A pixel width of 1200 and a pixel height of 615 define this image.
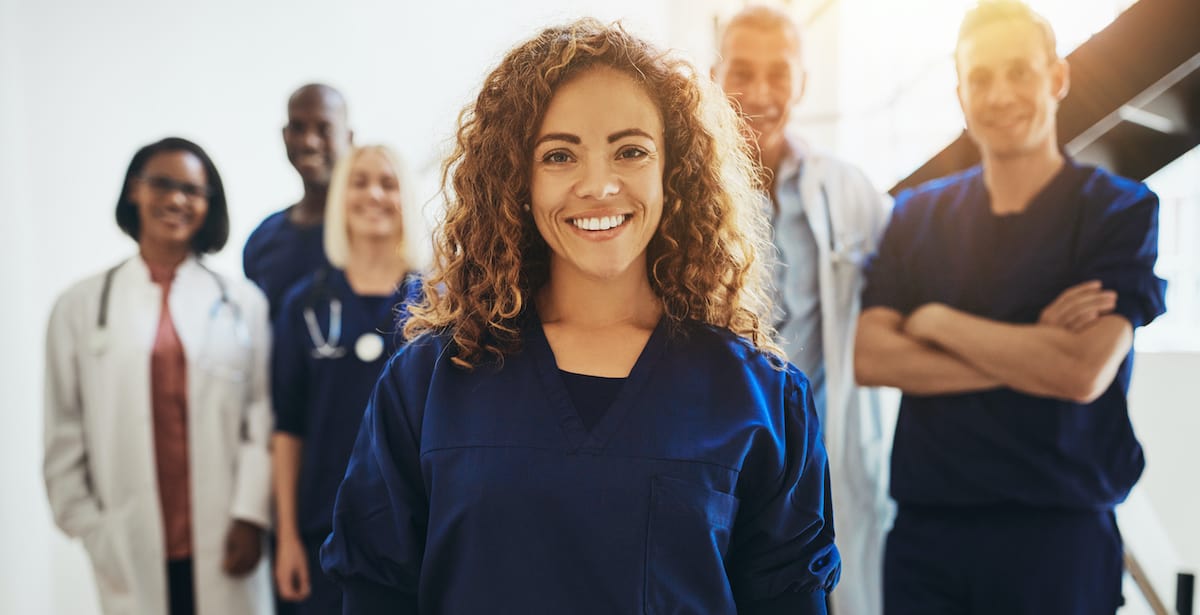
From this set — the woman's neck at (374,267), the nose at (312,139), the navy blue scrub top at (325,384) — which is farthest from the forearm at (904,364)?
the nose at (312,139)

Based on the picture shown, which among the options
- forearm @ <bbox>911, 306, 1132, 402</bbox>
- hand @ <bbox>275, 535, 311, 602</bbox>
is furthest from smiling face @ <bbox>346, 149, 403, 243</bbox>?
forearm @ <bbox>911, 306, 1132, 402</bbox>

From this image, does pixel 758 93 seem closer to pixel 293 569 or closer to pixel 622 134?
pixel 622 134

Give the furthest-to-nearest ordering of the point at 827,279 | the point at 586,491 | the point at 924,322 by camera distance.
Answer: the point at 827,279 < the point at 924,322 < the point at 586,491

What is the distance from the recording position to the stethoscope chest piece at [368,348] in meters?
1.89

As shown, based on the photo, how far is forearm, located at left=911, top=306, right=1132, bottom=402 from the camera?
1438 millimetres

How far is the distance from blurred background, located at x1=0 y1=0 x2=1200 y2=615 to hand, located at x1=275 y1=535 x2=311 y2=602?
589 millimetres

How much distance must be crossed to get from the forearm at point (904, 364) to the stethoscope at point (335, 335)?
97 cm

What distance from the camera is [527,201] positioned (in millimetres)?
1082

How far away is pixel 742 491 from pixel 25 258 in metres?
1.93

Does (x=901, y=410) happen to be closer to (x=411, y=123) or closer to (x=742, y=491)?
(x=742, y=491)

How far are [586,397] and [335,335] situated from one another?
1084mm

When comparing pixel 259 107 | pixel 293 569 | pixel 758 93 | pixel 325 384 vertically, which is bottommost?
pixel 293 569

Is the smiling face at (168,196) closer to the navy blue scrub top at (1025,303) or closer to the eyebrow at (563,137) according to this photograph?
the eyebrow at (563,137)

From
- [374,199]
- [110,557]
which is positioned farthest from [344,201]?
[110,557]
